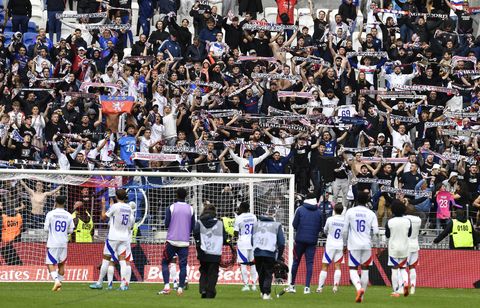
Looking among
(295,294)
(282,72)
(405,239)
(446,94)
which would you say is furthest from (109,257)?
(446,94)

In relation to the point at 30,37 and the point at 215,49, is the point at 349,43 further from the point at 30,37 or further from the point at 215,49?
the point at 30,37

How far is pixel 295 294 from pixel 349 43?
13.5 metres

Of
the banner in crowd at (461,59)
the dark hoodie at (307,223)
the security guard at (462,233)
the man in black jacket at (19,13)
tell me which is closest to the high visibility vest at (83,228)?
the dark hoodie at (307,223)

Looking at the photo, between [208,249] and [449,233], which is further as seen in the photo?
[449,233]

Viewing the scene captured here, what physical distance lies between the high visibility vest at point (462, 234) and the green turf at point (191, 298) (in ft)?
Answer: 7.82

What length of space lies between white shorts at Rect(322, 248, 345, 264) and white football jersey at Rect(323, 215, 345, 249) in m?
0.09

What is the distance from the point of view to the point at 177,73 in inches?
1558

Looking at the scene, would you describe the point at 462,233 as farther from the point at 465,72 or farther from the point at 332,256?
the point at 465,72

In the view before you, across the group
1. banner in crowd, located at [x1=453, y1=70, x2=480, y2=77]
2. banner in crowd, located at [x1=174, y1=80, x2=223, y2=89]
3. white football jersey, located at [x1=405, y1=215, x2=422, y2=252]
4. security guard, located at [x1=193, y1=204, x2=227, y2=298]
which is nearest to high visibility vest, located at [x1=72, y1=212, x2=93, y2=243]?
security guard, located at [x1=193, y1=204, x2=227, y2=298]

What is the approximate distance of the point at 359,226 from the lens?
28359 mm

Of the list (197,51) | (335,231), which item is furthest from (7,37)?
(335,231)

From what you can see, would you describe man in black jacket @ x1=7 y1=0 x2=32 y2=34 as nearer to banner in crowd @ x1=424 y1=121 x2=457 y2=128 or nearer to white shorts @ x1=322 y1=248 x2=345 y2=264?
banner in crowd @ x1=424 y1=121 x2=457 y2=128

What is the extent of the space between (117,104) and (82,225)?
5.25m

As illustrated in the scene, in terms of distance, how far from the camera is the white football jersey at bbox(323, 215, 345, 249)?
30.2 meters
